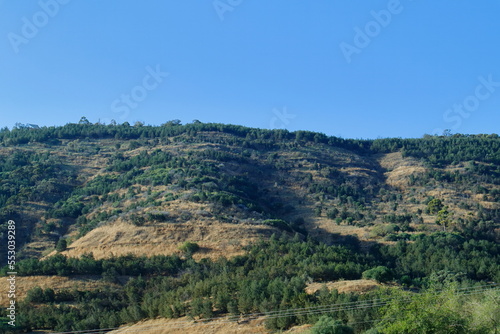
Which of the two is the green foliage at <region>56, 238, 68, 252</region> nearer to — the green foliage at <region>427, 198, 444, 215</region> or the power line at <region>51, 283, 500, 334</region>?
the power line at <region>51, 283, 500, 334</region>

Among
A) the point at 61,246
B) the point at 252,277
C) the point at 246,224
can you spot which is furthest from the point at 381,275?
the point at 61,246

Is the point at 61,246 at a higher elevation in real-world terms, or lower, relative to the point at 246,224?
lower

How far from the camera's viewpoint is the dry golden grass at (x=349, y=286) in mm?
31359

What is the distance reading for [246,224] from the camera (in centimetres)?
5150

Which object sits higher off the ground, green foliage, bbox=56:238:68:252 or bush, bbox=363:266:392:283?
green foliage, bbox=56:238:68:252

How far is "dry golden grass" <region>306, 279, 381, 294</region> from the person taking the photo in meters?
31.4

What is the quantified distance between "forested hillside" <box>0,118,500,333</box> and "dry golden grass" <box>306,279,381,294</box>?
0.96 meters

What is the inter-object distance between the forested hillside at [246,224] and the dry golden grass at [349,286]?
0.96 m

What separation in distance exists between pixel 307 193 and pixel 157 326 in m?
47.4

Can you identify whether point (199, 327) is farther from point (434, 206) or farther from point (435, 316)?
point (434, 206)

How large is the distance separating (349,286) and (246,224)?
20610 mm

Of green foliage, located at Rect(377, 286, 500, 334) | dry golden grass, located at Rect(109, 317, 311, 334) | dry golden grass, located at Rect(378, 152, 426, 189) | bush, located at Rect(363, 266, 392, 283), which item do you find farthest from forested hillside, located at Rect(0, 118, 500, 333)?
dry golden grass, located at Rect(109, 317, 311, 334)

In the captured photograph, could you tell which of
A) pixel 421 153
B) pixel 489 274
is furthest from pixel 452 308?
pixel 421 153

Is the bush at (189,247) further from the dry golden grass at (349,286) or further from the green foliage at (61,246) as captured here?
the dry golden grass at (349,286)
